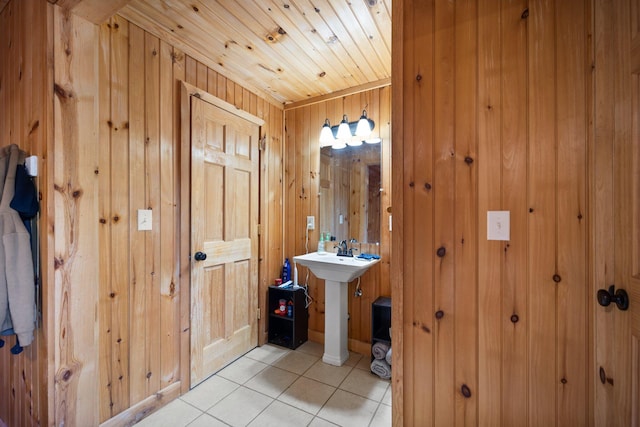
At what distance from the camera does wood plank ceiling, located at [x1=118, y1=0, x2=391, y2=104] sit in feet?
5.48

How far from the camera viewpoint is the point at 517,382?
987 mm

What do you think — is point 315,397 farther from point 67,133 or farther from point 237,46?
point 237,46

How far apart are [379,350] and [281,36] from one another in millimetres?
2557

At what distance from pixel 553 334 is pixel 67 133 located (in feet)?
7.33

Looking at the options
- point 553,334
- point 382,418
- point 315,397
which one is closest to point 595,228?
point 553,334

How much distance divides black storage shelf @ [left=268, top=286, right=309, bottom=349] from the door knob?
2.23 metres

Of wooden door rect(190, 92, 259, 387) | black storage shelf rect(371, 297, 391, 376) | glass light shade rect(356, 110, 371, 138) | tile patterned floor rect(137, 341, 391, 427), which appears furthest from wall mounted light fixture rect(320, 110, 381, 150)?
tile patterned floor rect(137, 341, 391, 427)

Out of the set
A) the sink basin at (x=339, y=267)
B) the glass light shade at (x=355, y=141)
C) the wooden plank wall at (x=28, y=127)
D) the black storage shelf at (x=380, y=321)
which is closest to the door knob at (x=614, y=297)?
the sink basin at (x=339, y=267)

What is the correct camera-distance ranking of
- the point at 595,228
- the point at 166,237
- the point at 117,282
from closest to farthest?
the point at 595,228, the point at 117,282, the point at 166,237

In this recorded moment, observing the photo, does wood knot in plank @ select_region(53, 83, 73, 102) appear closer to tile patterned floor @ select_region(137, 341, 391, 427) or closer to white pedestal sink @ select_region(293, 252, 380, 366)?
white pedestal sink @ select_region(293, 252, 380, 366)

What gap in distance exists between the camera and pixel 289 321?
9.30 ft

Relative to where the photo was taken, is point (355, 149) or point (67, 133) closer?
point (67, 133)

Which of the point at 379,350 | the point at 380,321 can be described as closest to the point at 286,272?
the point at 380,321

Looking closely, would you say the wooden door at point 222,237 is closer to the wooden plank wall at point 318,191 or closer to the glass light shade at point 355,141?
the wooden plank wall at point 318,191
